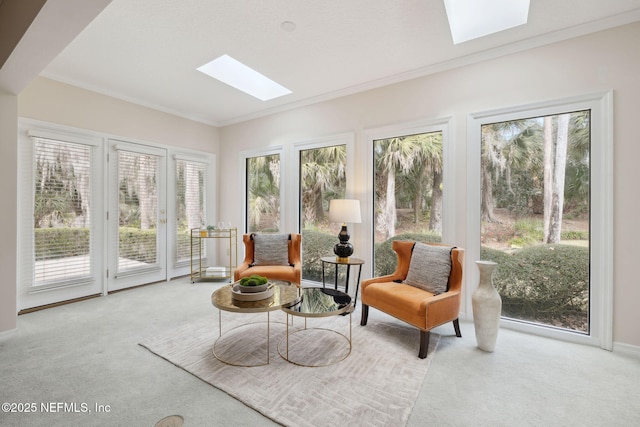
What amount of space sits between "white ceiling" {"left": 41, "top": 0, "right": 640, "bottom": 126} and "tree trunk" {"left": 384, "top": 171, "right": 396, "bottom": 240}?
1201mm

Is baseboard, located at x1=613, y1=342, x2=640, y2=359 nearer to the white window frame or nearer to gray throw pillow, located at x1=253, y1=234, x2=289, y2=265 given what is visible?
the white window frame

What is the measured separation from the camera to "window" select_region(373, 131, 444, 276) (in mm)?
3402

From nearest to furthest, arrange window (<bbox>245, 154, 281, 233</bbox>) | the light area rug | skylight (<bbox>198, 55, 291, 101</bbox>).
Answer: the light area rug < skylight (<bbox>198, 55, 291, 101</bbox>) < window (<bbox>245, 154, 281, 233</bbox>)

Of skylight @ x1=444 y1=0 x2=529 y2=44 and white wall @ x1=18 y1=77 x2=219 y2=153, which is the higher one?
skylight @ x1=444 y1=0 x2=529 y2=44

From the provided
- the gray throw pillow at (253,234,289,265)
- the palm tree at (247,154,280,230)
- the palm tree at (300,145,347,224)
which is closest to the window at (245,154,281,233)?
the palm tree at (247,154,280,230)

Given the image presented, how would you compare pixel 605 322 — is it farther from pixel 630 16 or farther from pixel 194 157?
pixel 194 157

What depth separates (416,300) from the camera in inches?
96.3

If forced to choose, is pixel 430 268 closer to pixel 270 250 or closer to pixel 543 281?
pixel 543 281

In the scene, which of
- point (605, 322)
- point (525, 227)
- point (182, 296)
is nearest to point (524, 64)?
point (525, 227)

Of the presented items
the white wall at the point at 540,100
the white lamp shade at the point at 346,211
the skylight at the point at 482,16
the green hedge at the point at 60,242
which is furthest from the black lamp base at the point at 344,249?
the green hedge at the point at 60,242

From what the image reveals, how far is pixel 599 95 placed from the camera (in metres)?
2.51

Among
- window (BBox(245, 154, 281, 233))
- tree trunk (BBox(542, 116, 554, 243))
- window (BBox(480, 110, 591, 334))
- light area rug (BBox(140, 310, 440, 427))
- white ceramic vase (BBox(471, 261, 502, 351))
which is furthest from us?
window (BBox(245, 154, 281, 233))

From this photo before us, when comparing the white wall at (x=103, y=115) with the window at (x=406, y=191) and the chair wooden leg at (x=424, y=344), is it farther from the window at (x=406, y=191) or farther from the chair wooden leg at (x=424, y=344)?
the chair wooden leg at (x=424, y=344)

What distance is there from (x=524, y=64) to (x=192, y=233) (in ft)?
16.4
